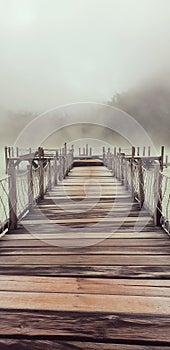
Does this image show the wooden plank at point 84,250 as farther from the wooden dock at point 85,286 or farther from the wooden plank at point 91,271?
the wooden plank at point 91,271

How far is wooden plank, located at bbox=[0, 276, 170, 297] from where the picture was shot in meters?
1.90

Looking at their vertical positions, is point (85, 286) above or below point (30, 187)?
below

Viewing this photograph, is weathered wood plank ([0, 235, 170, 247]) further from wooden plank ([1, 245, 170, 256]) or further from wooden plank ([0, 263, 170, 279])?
wooden plank ([0, 263, 170, 279])

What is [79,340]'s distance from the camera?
4.66ft

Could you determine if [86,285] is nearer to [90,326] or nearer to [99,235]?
[90,326]

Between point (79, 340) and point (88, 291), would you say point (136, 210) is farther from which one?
point (79, 340)

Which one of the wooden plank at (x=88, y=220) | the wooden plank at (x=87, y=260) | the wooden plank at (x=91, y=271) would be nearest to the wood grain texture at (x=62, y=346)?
the wooden plank at (x=91, y=271)

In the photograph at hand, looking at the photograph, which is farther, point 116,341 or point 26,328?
point 26,328

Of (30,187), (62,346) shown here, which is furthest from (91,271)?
(30,187)

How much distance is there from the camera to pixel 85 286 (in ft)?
6.49

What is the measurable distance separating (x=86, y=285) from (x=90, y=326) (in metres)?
0.47

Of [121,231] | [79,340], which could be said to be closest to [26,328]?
[79,340]

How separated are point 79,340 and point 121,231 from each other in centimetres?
199

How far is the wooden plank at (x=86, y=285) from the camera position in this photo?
1.90 m
